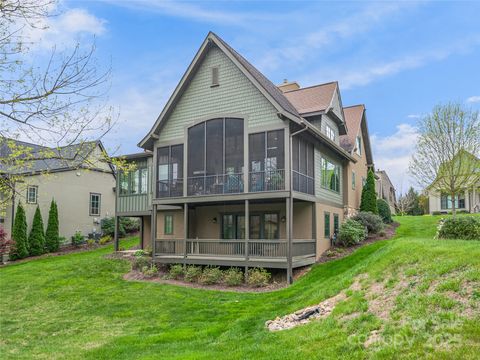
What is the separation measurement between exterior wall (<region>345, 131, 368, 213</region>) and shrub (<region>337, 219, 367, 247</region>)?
3091 millimetres

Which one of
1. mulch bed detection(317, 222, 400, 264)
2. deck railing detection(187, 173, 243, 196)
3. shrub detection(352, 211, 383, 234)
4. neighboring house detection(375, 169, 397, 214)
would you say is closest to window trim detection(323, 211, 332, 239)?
mulch bed detection(317, 222, 400, 264)

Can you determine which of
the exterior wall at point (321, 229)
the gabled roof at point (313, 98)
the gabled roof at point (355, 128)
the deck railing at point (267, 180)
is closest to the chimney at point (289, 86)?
the gabled roof at point (313, 98)

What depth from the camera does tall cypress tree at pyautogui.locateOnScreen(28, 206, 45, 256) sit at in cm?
2477

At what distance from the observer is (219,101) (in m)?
17.8

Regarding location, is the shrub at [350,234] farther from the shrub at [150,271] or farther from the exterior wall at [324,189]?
the shrub at [150,271]

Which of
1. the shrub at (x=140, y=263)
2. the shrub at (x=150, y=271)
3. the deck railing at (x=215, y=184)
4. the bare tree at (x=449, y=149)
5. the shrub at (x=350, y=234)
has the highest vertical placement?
the bare tree at (x=449, y=149)

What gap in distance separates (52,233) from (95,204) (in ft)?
15.1

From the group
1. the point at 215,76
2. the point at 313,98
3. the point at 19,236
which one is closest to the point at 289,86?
the point at 313,98

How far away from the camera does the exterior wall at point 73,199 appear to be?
87.4 ft

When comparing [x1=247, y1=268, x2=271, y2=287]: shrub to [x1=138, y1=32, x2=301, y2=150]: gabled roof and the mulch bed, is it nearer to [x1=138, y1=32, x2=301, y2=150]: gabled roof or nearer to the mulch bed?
the mulch bed

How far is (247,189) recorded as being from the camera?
16.1m

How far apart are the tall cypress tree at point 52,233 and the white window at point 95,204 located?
3.53 metres

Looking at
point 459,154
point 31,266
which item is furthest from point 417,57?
point 31,266

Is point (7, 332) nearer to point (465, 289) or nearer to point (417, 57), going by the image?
Answer: point (465, 289)
